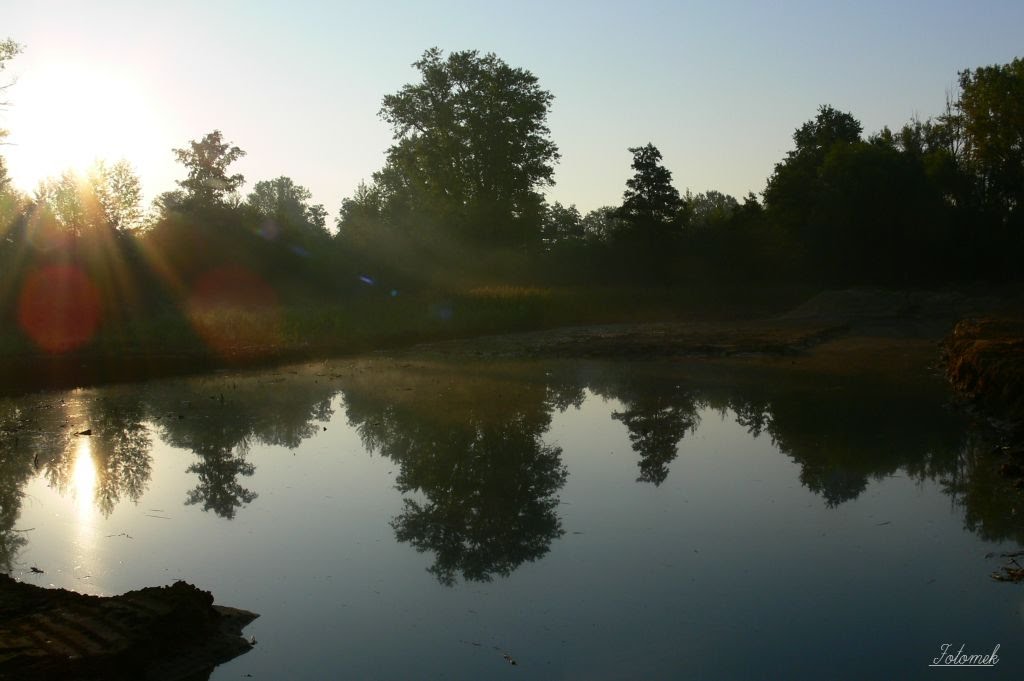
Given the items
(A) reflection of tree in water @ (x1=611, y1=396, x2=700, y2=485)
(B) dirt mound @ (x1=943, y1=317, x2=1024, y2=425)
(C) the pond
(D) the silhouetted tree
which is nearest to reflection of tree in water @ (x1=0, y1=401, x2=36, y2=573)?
(C) the pond

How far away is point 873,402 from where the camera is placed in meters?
15.0

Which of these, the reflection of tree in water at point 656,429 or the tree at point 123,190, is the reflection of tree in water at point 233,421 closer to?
the reflection of tree in water at point 656,429

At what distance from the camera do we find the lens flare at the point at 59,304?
2600 centimetres

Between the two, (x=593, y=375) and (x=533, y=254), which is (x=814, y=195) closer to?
(x=533, y=254)

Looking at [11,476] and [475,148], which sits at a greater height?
[475,148]

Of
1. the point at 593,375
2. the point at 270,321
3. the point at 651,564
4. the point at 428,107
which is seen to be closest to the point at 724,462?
the point at 651,564

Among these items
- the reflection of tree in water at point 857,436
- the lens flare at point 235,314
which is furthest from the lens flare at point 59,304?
the reflection of tree in water at point 857,436

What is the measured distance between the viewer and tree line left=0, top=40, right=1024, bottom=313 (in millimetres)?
41000

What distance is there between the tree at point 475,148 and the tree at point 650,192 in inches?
251

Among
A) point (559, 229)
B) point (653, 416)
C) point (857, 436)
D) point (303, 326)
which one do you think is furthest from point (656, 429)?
point (559, 229)

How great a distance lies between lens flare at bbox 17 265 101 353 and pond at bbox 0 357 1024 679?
1187 cm

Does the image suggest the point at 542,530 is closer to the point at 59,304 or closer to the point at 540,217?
the point at 59,304

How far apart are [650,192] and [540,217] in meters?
8.96

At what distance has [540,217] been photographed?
5578 cm
